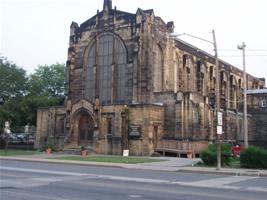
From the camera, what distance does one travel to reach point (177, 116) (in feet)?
146

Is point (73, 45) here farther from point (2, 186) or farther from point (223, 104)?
point (2, 186)

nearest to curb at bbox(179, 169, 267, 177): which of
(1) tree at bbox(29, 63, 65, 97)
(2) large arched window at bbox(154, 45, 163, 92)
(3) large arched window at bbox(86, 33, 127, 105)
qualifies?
(3) large arched window at bbox(86, 33, 127, 105)

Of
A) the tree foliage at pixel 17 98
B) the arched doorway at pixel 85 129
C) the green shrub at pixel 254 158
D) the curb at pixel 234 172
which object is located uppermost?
the tree foliage at pixel 17 98

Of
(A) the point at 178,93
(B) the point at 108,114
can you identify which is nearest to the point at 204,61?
A: (A) the point at 178,93

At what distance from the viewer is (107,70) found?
5081cm

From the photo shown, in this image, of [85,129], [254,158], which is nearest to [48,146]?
[85,129]

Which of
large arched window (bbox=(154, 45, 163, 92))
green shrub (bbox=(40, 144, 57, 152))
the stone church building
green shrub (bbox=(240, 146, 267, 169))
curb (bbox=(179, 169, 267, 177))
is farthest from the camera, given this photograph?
large arched window (bbox=(154, 45, 163, 92))

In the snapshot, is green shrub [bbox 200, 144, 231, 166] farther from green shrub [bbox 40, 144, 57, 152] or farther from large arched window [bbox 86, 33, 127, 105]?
green shrub [bbox 40, 144, 57, 152]

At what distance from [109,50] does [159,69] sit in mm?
6365

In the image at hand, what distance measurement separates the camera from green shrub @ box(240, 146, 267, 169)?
84.4ft

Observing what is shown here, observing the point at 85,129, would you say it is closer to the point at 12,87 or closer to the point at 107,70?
the point at 107,70

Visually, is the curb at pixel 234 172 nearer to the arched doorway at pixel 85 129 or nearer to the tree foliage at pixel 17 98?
the arched doorway at pixel 85 129

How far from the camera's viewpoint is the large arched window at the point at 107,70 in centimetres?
4931


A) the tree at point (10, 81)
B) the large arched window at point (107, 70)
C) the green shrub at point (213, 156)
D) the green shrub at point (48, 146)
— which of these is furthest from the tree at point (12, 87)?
the green shrub at point (213, 156)
